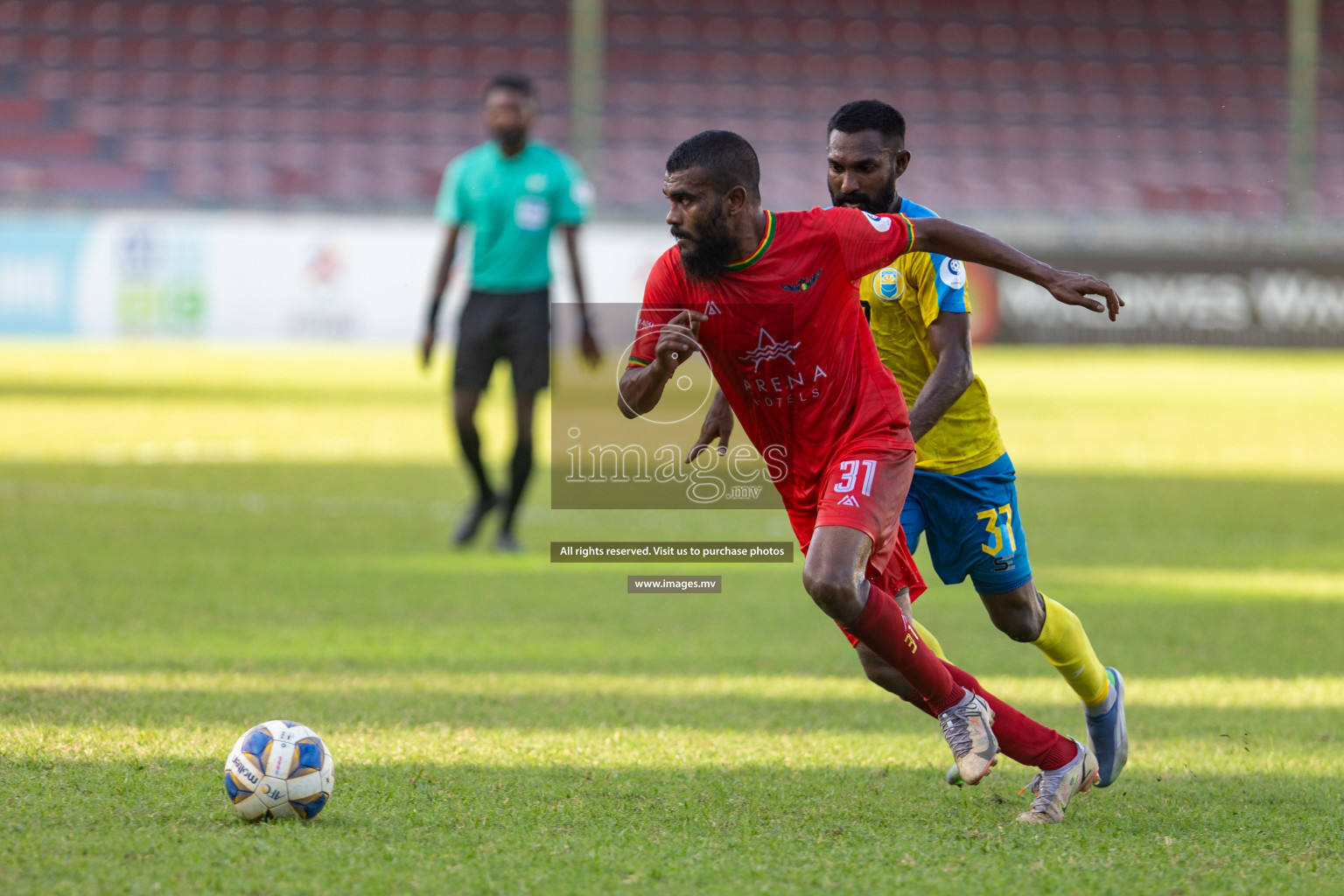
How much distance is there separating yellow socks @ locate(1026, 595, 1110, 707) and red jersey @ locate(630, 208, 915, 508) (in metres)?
0.77

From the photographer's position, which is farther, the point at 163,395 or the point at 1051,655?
the point at 163,395

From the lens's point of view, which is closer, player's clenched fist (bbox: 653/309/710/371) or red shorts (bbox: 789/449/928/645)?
player's clenched fist (bbox: 653/309/710/371)

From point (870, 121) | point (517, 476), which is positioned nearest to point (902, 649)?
point (870, 121)

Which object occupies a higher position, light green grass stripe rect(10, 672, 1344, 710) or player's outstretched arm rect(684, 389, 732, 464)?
player's outstretched arm rect(684, 389, 732, 464)

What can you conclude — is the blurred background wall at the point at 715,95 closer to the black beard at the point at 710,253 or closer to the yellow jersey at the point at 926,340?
the yellow jersey at the point at 926,340

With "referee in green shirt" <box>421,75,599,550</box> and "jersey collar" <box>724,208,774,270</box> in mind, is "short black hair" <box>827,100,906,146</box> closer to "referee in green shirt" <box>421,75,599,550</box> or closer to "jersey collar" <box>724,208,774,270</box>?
"jersey collar" <box>724,208,774,270</box>

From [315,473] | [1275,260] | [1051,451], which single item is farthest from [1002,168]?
[315,473]

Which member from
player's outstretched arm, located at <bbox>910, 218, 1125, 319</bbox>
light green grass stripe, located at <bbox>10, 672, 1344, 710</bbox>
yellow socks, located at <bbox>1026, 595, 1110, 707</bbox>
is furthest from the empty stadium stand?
player's outstretched arm, located at <bbox>910, 218, 1125, 319</bbox>

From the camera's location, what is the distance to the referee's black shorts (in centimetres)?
866

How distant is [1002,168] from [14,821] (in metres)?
29.2

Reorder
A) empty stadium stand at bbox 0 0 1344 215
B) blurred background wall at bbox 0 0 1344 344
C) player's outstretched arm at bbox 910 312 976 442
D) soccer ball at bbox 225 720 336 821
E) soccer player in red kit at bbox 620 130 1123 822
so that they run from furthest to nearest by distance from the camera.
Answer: empty stadium stand at bbox 0 0 1344 215
blurred background wall at bbox 0 0 1344 344
player's outstretched arm at bbox 910 312 976 442
soccer player in red kit at bbox 620 130 1123 822
soccer ball at bbox 225 720 336 821

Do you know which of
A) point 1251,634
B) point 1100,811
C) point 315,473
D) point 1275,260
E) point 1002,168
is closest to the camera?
A: point 1100,811

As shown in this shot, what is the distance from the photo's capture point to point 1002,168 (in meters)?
31.1

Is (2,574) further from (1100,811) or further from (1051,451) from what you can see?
(1051,451)
